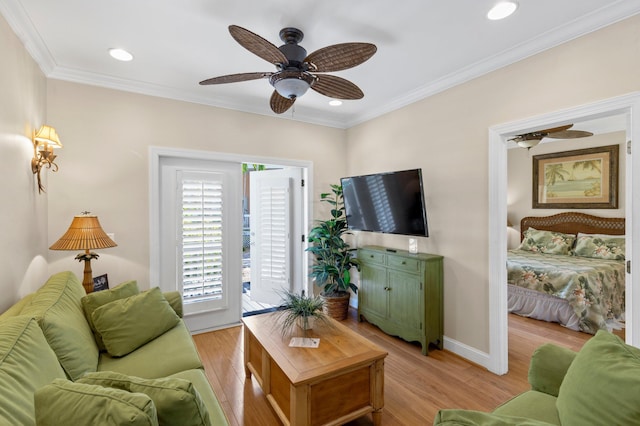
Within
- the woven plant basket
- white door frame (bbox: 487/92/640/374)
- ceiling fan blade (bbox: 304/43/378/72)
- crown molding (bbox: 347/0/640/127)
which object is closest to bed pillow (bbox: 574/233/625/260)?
white door frame (bbox: 487/92/640/374)

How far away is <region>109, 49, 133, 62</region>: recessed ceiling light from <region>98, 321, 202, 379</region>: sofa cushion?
2.29m

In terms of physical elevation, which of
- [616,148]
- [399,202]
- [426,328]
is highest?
[616,148]

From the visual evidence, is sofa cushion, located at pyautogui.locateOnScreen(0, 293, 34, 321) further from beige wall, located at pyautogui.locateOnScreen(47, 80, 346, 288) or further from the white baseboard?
the white baseboard

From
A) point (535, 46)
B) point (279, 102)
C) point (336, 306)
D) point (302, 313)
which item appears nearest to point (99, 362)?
point (302, 313)

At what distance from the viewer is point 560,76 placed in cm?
224

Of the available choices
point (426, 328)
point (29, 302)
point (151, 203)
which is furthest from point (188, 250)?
point (426, 328)

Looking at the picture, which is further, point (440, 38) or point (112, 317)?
point (440, 38)

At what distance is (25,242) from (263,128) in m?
2.52

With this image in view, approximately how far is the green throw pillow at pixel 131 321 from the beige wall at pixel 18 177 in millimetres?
572

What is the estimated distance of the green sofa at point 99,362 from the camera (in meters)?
0.84

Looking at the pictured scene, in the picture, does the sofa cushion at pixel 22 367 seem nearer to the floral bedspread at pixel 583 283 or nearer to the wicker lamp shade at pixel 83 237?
the wicker lamp shade at pixel 83 237

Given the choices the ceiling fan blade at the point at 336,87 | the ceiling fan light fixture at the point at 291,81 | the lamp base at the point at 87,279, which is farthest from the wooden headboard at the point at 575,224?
the lamp base at the point at 87,279

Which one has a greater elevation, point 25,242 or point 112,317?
point 25,242

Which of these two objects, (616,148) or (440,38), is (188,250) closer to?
(440,38)
